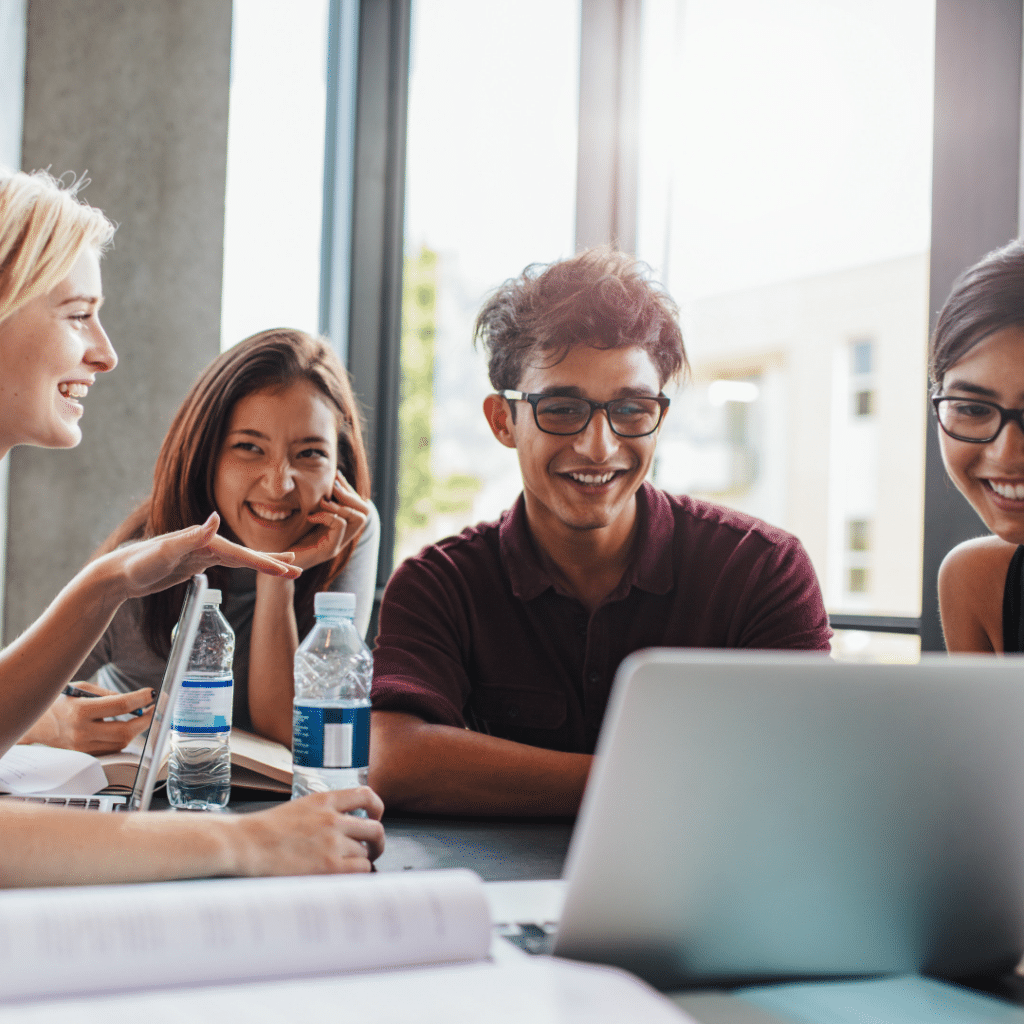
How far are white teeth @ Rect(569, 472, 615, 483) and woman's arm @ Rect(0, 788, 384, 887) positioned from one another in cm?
78

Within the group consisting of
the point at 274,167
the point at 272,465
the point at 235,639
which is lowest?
the point at 235,639

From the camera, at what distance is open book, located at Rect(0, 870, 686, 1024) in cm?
44

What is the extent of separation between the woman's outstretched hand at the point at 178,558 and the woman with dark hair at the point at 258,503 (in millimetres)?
505

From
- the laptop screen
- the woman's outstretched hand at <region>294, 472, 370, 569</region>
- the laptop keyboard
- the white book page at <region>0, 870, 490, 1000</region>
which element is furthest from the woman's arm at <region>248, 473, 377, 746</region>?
the white book page at <region>0, 870, 490, 1000</region>

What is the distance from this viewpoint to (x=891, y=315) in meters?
2.17

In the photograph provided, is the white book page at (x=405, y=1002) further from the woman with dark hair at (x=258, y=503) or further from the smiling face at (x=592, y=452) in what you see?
the woman with dark hair at (x=258, y=503)

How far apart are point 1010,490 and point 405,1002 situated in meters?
1.06

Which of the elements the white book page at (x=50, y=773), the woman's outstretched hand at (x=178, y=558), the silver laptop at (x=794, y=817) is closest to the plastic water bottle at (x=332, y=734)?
the woman's outstretched hand at (x=178, y=558)

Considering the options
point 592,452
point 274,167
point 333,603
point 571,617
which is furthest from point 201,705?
point 274,167

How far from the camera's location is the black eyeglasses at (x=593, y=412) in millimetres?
1456

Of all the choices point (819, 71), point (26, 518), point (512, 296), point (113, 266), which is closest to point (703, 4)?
point (819, 71)

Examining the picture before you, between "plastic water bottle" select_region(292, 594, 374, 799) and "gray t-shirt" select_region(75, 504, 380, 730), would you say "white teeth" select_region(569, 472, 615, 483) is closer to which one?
"plastic water bottle" select_region(292, 594, 374, 799)

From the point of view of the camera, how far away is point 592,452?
1.44m

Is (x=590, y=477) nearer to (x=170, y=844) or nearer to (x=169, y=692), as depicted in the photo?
(x=169, y=692)
